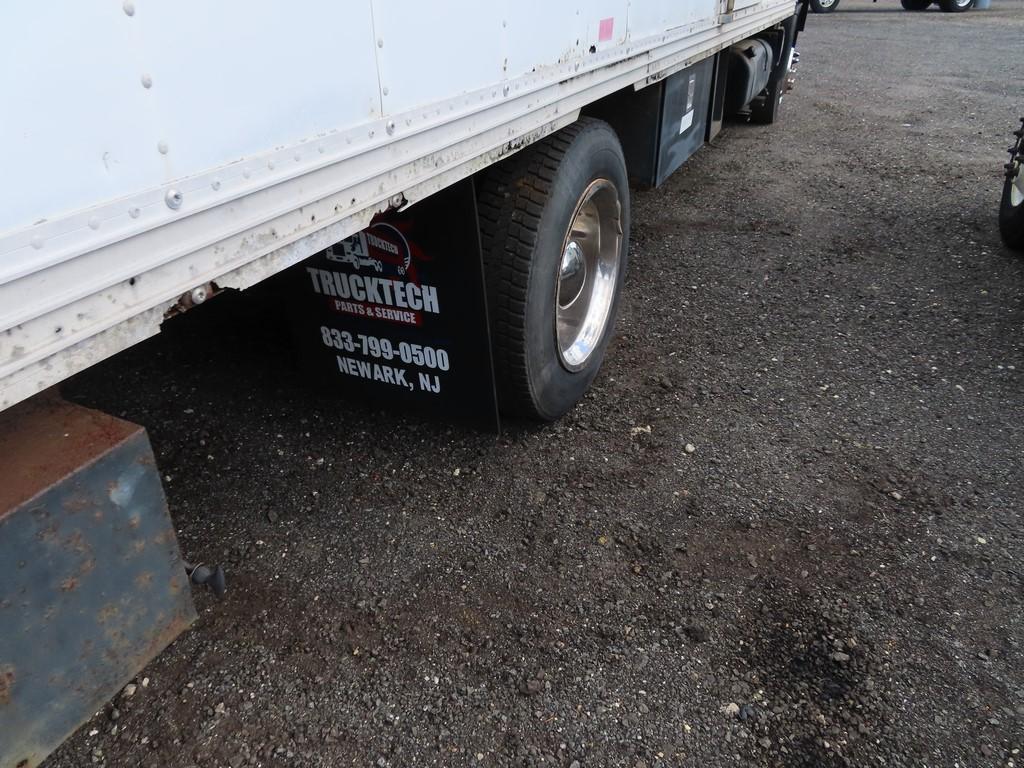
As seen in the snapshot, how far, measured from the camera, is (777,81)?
26.2 feet

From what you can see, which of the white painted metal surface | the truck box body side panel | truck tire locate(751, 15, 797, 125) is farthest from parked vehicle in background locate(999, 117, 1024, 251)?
the truck box body side panel

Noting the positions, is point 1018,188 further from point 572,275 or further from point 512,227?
point 512,227

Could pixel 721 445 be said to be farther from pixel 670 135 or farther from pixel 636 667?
pixel 670 135

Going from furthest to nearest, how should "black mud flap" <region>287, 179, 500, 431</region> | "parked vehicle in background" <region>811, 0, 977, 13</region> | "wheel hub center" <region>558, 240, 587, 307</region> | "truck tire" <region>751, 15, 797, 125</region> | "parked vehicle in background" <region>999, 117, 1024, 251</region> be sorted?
"parked vehicle in background" <region>811, 0, 977, 13</region> < "truck tire" <region>751, 15, 797, 125</region> < "parked vehicle in background" <region>999, 117, 1024, 251</region> < "wheel hub center" <region>558, 240, 587, 307</region> < "black mud flap" <region>287, 179, 500, 431</region>

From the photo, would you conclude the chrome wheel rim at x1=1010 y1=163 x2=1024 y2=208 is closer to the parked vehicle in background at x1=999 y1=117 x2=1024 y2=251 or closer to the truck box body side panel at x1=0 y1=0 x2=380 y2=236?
the parked vehicle in background at x1=999 y1=117 x2=1024 y2=251

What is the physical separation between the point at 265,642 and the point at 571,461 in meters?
1.28

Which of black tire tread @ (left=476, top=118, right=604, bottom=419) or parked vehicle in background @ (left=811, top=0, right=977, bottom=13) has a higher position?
black tire tread @ (left=476, top=118, right=604, bottom=419)

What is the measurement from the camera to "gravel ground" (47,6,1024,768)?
74.8 inches

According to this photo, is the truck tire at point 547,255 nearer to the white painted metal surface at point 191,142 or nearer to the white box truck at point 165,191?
the white box truck at point 165,191

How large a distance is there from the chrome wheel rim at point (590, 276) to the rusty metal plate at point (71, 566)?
6.12 feet

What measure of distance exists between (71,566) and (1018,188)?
5.59m

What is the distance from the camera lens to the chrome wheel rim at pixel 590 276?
315cm

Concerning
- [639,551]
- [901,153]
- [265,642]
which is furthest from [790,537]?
[901,153]

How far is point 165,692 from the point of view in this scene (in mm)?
1966
